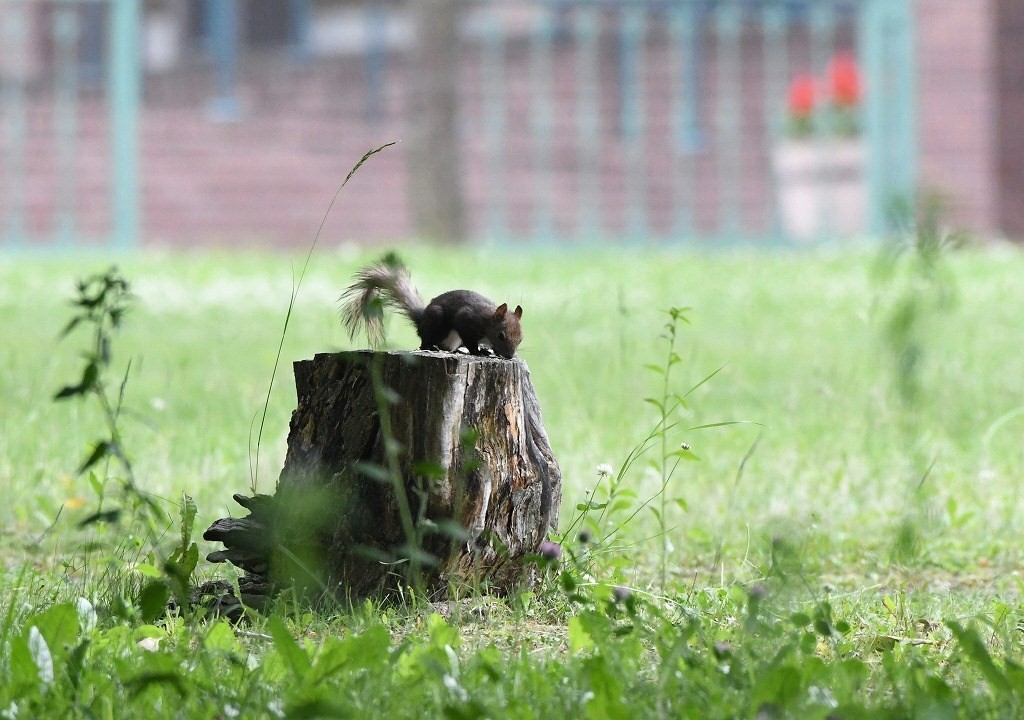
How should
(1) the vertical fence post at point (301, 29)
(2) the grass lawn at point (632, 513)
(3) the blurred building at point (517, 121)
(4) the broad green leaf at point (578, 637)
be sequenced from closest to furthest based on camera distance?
(2) the grass lawn at point (632, 513)
(4) the broad green leaf at point (578, 637)
(3) the blurred building at point (517, 121)
(1) the vertical fence post at point (301, 29)

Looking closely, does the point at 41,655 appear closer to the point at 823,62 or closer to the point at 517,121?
the point at 517,121

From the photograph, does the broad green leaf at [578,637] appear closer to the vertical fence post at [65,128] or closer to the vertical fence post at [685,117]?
the vertical fence post at [685,117]

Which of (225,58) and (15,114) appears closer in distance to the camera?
(15,114)

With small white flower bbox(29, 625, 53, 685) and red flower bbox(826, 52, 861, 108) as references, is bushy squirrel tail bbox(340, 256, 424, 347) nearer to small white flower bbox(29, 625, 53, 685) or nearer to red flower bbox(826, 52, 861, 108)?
small white flower bbox(29, 625, 53, 685)

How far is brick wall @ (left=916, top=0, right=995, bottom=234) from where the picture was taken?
1405 cm

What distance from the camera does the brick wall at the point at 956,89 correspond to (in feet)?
46.1

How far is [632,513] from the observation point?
383 centimetres

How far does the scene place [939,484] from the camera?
4.22 m

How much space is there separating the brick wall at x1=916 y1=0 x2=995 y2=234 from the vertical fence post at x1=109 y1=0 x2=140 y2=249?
7.35m

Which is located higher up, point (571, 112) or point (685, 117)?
point (571, 112)

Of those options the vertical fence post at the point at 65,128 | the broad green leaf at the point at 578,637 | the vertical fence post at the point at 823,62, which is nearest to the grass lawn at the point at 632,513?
the broad green leaf at the point at 578,637

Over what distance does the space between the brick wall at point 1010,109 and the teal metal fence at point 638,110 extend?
1.45 m

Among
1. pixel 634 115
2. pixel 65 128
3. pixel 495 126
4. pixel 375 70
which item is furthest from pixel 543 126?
pixel 65 128

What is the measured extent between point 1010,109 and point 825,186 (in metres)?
2.80
